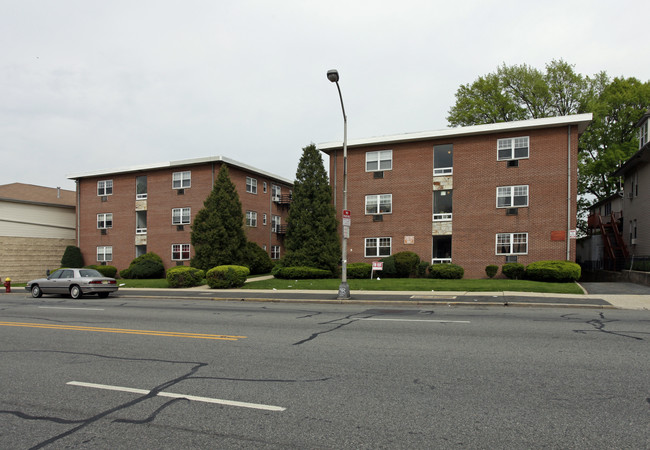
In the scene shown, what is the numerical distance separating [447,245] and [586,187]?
72.6ft

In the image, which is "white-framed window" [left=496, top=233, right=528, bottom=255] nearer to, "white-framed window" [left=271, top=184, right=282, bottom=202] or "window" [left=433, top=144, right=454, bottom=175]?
"window" [left=433, top=144, right=454, bottom=175]

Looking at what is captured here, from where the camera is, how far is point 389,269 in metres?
27.3

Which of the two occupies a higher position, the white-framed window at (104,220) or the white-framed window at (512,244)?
the white-framed window at (104,220)

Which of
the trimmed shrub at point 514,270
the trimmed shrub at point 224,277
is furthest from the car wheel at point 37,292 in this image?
the trimmed shrub at point 514,270

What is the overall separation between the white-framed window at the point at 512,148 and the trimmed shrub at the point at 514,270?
6632mm

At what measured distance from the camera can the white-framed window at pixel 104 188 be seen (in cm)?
4091

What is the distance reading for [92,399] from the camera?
214 inches

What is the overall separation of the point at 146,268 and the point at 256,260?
8.69 meters

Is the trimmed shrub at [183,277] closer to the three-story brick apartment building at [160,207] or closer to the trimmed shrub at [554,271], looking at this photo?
the three-story brick apartment building at [160,207]

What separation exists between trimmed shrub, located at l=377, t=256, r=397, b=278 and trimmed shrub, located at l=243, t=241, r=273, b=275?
11.1m

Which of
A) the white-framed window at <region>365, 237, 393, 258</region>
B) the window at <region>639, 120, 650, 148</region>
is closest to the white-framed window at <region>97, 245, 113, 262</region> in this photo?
the white-framed window at <region>365, 237, 393, 258</region>

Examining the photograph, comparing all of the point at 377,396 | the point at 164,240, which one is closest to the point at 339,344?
the point at 377,396

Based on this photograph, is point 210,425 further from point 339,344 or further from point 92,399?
point 339,344

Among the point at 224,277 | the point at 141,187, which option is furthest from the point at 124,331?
the point at 141,187
